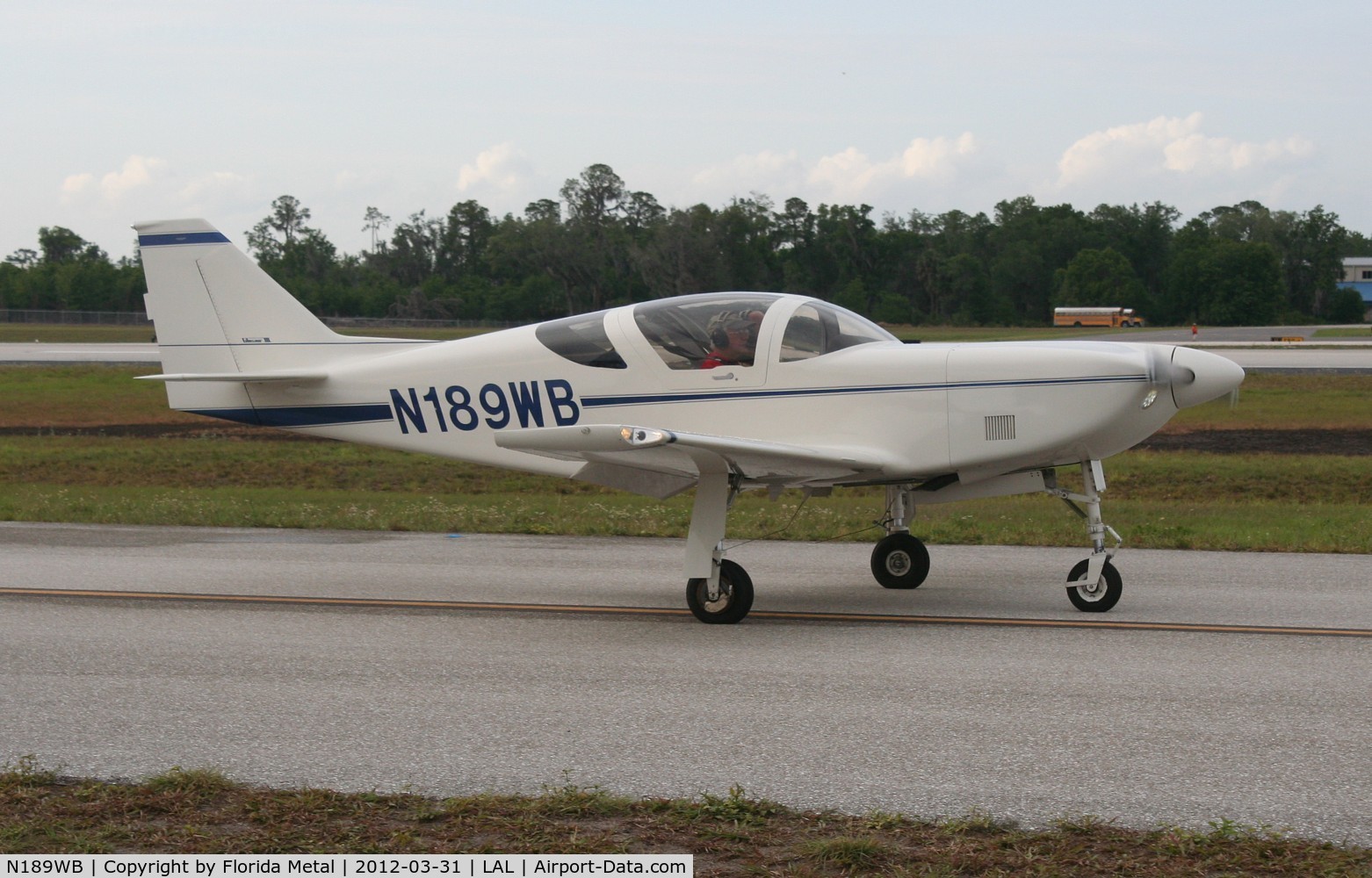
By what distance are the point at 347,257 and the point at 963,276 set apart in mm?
59139

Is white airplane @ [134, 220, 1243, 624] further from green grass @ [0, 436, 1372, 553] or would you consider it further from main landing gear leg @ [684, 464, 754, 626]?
green grass @ [0, 436, 1372, 553]

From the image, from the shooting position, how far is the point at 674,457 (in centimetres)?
884

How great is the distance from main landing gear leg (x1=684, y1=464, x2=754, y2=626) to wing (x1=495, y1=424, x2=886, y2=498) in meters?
0.16

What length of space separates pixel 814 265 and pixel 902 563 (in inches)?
3405

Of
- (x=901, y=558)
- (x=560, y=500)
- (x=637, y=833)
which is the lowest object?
(x=637, y=833)

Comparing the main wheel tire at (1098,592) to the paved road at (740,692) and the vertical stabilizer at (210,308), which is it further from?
the vertical stabilizer at (210,308)

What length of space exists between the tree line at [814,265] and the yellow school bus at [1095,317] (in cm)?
835

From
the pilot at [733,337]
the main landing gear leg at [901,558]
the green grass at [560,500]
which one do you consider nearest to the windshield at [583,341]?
the pilot at [733,337]

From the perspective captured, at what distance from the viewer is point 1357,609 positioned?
9250 mm

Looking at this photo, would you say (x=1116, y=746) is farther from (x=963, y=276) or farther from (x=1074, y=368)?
(x=963, y=276)

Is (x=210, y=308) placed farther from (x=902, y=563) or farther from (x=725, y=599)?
(x=902, y=563)

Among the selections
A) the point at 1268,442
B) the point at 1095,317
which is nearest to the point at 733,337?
the point at 1268,442

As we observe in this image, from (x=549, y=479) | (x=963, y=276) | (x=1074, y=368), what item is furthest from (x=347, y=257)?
(x=1074, y=368)

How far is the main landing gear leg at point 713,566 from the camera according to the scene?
29.2 feet
